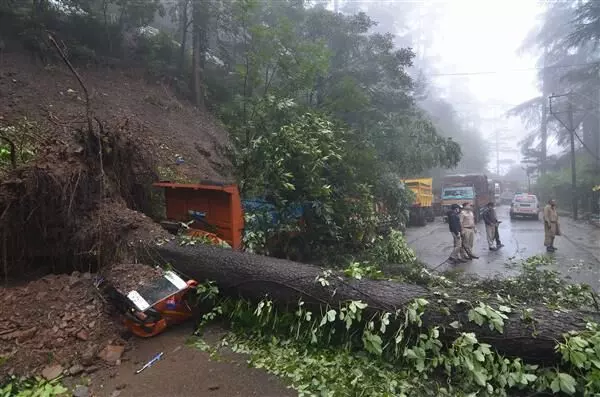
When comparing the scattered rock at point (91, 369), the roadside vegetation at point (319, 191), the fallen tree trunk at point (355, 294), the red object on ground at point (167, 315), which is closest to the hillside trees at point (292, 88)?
the roadside vegetation at point (319, 191)

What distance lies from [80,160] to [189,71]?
12469 mm

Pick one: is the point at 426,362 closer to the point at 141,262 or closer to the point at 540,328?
the point at 540,328

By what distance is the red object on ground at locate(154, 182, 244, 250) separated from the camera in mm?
6445

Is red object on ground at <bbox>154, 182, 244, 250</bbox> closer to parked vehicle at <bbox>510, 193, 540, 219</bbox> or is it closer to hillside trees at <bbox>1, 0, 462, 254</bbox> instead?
hillside trees at <bbox>1, 0, 462, 254</bbox>

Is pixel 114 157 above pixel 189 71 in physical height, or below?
below

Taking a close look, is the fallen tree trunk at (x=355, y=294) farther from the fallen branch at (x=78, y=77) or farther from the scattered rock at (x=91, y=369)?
the fallen branch at (x=78, y=77)

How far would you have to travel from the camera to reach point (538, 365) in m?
3.31

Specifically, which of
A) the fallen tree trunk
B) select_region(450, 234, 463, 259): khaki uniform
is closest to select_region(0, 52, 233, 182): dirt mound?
the fallen tree trunk

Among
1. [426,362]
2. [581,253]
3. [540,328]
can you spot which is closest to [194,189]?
[426,362]

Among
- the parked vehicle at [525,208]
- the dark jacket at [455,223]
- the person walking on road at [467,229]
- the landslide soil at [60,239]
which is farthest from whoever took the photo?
the parked vehicle at [525,208]

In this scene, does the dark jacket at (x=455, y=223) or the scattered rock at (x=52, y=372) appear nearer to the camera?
the scattered rock at (x=52, y=372)

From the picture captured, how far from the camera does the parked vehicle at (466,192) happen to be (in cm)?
2077

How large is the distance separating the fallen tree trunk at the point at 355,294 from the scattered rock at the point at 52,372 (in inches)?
67.8

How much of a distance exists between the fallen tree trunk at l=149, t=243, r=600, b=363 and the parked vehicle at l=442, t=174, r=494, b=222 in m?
15.7
